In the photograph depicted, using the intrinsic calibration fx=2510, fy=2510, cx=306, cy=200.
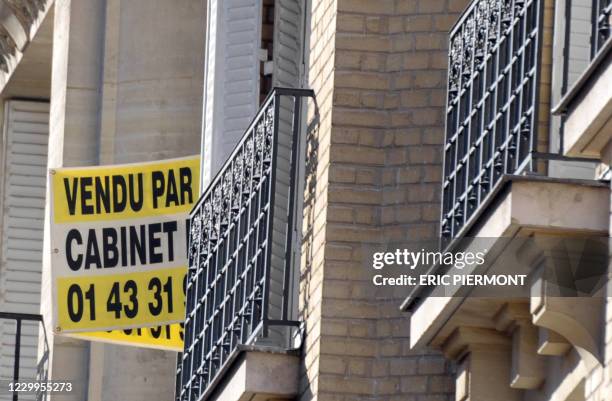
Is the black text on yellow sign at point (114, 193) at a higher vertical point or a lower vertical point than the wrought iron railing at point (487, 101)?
higher

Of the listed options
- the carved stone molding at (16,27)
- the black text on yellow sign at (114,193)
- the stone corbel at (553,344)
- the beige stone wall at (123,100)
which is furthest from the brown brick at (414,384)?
the carved stone molding at (16,27)

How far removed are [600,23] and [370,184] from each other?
2.57m

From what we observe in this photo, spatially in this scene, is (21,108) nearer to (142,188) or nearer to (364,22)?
(142,188)

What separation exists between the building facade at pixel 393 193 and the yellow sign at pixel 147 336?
74.8 inches

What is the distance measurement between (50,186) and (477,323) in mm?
6884

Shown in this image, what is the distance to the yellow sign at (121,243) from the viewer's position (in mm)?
16375

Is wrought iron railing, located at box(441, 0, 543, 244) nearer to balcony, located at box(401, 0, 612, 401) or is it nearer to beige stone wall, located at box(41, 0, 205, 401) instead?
balcony, located at box(401, 0, 612, 401)

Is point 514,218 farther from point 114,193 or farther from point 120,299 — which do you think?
point 114,193

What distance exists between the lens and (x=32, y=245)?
22.6 metres

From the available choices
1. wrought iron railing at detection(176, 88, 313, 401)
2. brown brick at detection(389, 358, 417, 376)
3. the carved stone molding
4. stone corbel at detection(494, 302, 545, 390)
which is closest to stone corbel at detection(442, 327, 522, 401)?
stone corbel at detection(494, 302, 545, 390)

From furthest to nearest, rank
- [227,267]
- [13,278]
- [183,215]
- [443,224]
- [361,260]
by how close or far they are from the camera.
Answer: [13,278] → [183,215] → [227,267] → [361,260] → [443,224]

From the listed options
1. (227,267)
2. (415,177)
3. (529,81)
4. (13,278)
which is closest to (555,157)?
(529,81)

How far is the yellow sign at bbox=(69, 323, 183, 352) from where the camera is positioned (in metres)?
16.4

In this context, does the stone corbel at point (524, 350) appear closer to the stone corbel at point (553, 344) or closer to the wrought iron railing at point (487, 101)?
the stone corbel at point (553, 344)
